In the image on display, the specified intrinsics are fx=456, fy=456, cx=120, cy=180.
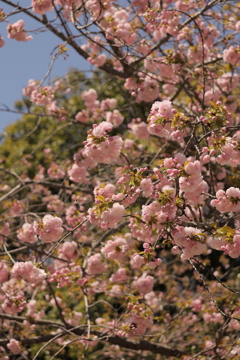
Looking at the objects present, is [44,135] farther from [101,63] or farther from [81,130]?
[101,63]

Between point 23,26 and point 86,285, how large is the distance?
6.95ft

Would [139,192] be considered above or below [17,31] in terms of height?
below

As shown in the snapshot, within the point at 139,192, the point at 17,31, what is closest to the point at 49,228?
the point at 139,192

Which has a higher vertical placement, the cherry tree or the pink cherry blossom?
the pink cherry blossom

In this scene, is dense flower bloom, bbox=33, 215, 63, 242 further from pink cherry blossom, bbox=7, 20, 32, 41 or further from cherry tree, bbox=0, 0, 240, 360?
pink cherry blossom, bbox=7, 20, 32, 41

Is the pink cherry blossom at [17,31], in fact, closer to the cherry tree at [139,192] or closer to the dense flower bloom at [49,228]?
the cherry tree at [139,192]

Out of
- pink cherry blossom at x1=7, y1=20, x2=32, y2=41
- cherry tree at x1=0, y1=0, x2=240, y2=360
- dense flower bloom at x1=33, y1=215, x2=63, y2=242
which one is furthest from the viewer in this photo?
pink cherry blossom at x1=7, y1=20, x2=32, y2=41

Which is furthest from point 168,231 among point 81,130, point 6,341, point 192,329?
point 81,130

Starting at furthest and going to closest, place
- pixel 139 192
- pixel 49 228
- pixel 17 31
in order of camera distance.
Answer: pixel 17 31 → pixel 49 228 → pixel 139 192

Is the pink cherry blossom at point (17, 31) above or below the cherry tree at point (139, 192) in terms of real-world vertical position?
above

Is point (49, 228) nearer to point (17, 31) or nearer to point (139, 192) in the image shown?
point (139, 192)

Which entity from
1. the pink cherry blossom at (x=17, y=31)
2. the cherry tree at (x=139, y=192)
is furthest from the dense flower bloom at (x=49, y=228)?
the pink cherry blossom at (x=17, y=31)

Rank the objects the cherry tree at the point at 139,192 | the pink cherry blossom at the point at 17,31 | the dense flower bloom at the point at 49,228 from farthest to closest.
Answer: the pink cherry blossom at the point at 17,31, the dense flower bloom at the point at 49,228, the cherry tree at the point at 139,192

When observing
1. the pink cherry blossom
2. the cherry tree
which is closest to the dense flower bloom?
the cherry tree
